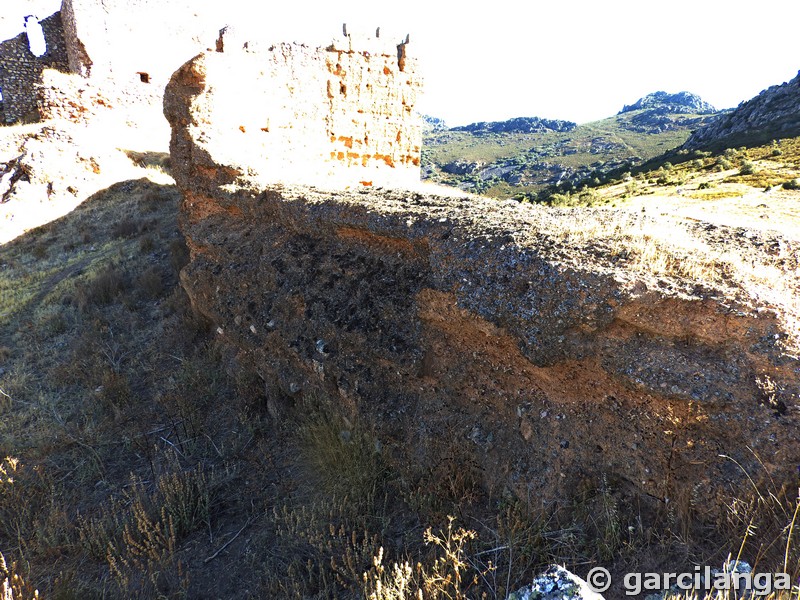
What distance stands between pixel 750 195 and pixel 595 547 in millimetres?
19250

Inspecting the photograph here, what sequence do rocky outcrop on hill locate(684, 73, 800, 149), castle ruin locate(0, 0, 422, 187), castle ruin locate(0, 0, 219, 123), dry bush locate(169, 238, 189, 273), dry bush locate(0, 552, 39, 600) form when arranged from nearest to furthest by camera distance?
dry bush locate(0, 552, 39, 600) < castle ruin locate(0, 0, 422, 187) < dry bush locate(169, 238, 189, 273) < castle ruin locate(0, 0, 219, 123) < rocky outcrop on hill locate(684, 73, 800, 149)

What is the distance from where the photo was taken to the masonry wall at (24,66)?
17.6 meters

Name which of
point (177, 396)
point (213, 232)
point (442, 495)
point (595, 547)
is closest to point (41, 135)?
point (213, 232)

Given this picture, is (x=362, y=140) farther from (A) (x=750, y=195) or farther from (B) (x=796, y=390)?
(A) (x=750, y=195)

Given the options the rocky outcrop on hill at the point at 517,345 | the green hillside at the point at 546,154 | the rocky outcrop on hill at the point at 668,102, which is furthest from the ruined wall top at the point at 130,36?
the rocky outcrop on hill at the point at 668,102

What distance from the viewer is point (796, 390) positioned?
2186 mm

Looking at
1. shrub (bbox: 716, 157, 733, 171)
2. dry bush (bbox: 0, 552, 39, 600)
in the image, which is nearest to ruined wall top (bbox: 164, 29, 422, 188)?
dry bush (bbox: 0, 552, 39, 600)

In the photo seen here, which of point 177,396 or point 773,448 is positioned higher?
point 773,448

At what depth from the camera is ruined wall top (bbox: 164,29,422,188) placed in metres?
6.29

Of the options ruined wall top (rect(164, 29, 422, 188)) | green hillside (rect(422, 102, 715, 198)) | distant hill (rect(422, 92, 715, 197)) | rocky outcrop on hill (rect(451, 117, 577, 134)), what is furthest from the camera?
rocky outcrop on hill (rect(451, 117, 577, 134))

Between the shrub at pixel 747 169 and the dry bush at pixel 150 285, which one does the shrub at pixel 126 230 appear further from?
the shrub at pixel 747 169

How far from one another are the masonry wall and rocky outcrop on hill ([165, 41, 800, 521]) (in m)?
17.8

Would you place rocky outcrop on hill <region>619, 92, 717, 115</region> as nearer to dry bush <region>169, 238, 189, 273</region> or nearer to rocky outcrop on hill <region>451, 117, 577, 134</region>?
rocky outcrop on hill <region>451, 117, 577, 134</region>

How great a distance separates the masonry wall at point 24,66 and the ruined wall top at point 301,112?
13.6 metres
